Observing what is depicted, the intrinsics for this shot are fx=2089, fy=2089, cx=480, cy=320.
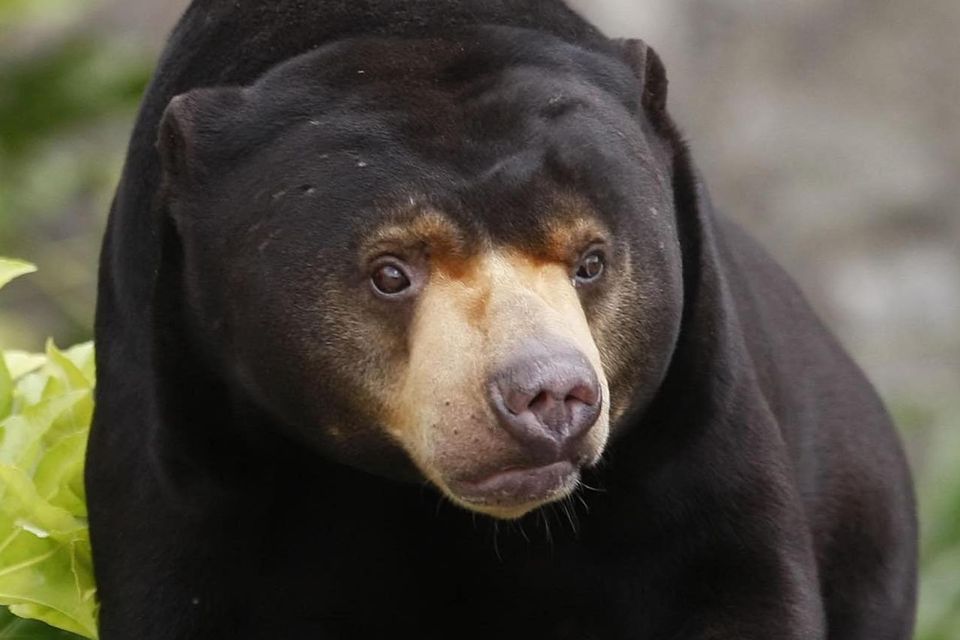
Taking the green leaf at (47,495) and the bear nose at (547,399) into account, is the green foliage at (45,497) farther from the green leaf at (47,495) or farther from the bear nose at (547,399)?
the bear nose at (547,399)

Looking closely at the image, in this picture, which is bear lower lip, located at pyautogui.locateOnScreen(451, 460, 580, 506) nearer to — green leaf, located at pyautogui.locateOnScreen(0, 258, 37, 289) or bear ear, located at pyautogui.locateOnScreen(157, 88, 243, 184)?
bear ear, located at pyautogui.locateOnScreen(157, 88, 243, 184)

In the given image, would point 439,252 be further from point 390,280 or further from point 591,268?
point 591,268

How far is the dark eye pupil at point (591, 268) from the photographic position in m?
3.45

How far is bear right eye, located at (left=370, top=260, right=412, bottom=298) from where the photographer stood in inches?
133

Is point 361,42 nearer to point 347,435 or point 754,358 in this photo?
point 347,435

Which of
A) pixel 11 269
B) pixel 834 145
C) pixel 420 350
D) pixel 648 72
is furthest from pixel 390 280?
pixel 834 145

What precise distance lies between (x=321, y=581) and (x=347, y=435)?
1.54 feet

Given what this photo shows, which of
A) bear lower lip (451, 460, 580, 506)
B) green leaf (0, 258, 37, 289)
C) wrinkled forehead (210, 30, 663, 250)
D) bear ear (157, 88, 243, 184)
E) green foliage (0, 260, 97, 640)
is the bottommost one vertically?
green foliage (0, 260, 97, 640)

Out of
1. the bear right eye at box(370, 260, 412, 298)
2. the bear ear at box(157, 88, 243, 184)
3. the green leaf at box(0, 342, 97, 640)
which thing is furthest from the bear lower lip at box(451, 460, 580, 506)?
the green leaf at box(0, 342, 97, 640)

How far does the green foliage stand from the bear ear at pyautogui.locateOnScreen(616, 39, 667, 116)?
48.1 inches

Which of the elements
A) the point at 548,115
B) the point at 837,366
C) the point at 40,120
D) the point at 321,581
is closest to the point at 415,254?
the point at 548,115

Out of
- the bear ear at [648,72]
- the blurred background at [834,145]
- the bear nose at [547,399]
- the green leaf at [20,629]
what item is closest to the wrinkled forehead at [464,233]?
the bear nose at [547,399]

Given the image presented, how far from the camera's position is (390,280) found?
338 centimetres

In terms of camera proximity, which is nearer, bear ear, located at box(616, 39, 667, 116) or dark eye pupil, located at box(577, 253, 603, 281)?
dark eye pupil, located at box(577, 253, 603, 281)
